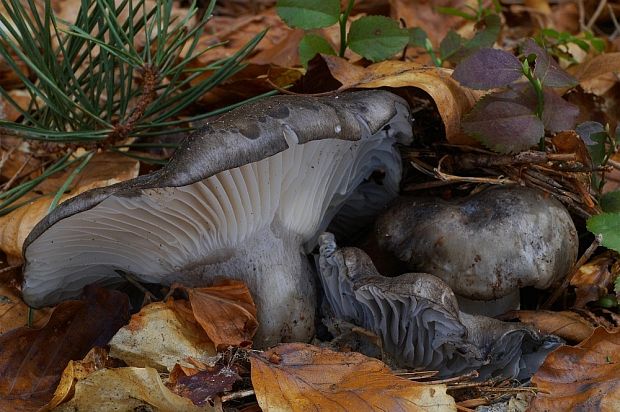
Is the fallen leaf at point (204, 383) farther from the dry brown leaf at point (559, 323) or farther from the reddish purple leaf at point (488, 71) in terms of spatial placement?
the reddish purple leaf at point (488, 71)

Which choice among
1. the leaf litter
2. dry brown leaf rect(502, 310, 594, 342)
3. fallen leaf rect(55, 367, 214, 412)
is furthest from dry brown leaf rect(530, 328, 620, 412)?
fallen leaf rect(55, 367, 214, 412)

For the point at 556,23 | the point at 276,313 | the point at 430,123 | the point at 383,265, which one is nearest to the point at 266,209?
the point at 276,313

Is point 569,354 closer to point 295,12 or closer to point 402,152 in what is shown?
point 402,152

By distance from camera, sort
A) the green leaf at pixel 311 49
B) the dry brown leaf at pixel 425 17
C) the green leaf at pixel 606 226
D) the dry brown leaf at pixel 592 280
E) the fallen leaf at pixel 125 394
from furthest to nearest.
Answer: the dry brown leaf at pixel 425 17 → the green leaf at pixel 311 49 → the dry brown leaf at pixel 592 280 → the green leaf at pixel 606 226 → the fallen leaf at pixel 125 394

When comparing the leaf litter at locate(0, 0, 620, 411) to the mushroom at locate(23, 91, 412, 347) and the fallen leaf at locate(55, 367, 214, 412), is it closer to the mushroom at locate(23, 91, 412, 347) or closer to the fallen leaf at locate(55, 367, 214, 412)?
the fallen leaf at locate(55, 367, 214, 412)

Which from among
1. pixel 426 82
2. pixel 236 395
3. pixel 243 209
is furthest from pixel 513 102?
pixel 236 395

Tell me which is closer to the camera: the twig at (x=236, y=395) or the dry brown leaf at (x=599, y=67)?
the twig at (x=236, y=395)

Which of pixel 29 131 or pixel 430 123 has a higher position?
pixel 29 131

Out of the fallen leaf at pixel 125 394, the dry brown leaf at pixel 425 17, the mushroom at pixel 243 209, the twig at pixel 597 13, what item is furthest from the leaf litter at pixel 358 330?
the twig at pixel 597 13
